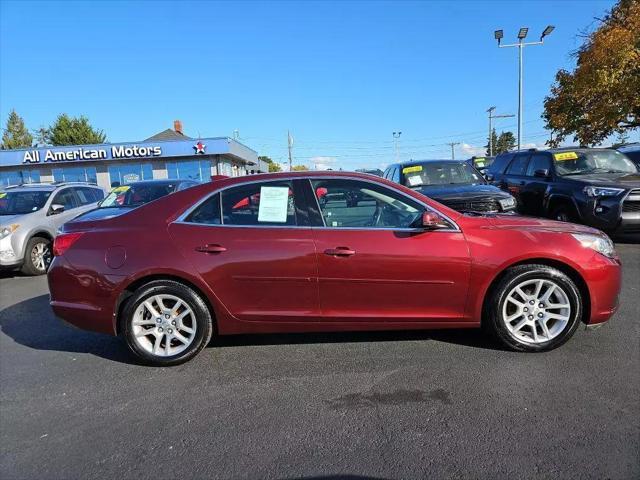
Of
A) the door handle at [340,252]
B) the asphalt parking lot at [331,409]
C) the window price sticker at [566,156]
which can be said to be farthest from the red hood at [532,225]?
the window price sticker at [566,156]

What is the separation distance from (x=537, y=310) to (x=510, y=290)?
0.30m

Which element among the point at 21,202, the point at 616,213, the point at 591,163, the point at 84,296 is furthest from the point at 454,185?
the point at 21,202

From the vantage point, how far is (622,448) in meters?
2.61

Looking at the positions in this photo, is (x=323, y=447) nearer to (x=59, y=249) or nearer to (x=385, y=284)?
(x=385, y=284)

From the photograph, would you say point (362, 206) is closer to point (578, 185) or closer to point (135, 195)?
point (578, 185)

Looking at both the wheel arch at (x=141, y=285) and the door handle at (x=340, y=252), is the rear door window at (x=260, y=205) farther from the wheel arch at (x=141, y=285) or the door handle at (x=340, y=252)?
the wheel arch at (x=141, y=285)

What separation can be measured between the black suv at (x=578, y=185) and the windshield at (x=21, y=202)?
9641mm

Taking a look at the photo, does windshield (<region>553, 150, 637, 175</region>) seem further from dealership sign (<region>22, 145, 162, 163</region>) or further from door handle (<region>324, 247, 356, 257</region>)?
dealership sign (<region>22, 145, 162, 163</region>)

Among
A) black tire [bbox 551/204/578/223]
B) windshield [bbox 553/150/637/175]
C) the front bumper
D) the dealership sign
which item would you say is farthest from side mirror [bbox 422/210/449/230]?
the dealership sign

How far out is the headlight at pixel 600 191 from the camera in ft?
24.8

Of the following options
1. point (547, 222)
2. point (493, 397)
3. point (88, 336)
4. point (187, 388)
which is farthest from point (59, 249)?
point (547, 222)

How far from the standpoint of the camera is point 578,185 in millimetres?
8055

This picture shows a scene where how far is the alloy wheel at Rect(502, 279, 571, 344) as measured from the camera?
Answer: 3.85 meters

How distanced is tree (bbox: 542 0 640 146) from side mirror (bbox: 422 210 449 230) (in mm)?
17455
